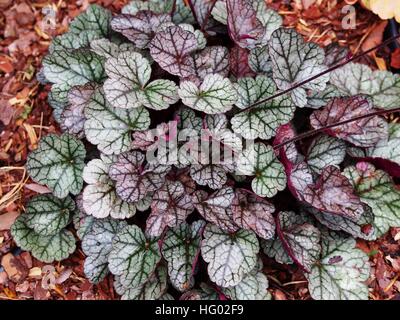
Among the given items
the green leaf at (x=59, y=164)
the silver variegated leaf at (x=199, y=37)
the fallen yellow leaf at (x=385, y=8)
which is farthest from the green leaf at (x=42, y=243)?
the fallen yellow leaf at (x=385, y=8)

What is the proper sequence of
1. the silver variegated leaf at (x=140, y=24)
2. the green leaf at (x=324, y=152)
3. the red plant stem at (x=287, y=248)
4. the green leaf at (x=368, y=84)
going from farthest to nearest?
1. the green leaf at (x=368, y=84)
2. the silver variegated leaf at (x=140, y=24)
3. the green leaf at (x=324, y=152)
4. the red plant stem at (x=287, y=248)

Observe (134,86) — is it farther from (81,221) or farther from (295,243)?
(295,243)

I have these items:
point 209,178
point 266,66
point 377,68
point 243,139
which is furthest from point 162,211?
point 377,68

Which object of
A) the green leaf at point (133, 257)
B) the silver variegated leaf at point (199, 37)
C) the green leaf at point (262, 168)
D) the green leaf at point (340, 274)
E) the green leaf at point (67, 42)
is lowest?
the green leaf at point (340, 274)

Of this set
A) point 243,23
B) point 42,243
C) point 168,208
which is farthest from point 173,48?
point 42,243

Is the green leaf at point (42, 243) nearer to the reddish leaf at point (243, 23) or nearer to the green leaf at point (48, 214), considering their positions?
the green leaf at point (48, 214)

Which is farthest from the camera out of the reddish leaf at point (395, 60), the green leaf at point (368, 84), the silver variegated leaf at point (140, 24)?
the reddish leaf at point (395, 60)

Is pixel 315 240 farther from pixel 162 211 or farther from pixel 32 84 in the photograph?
pixel 32 84
